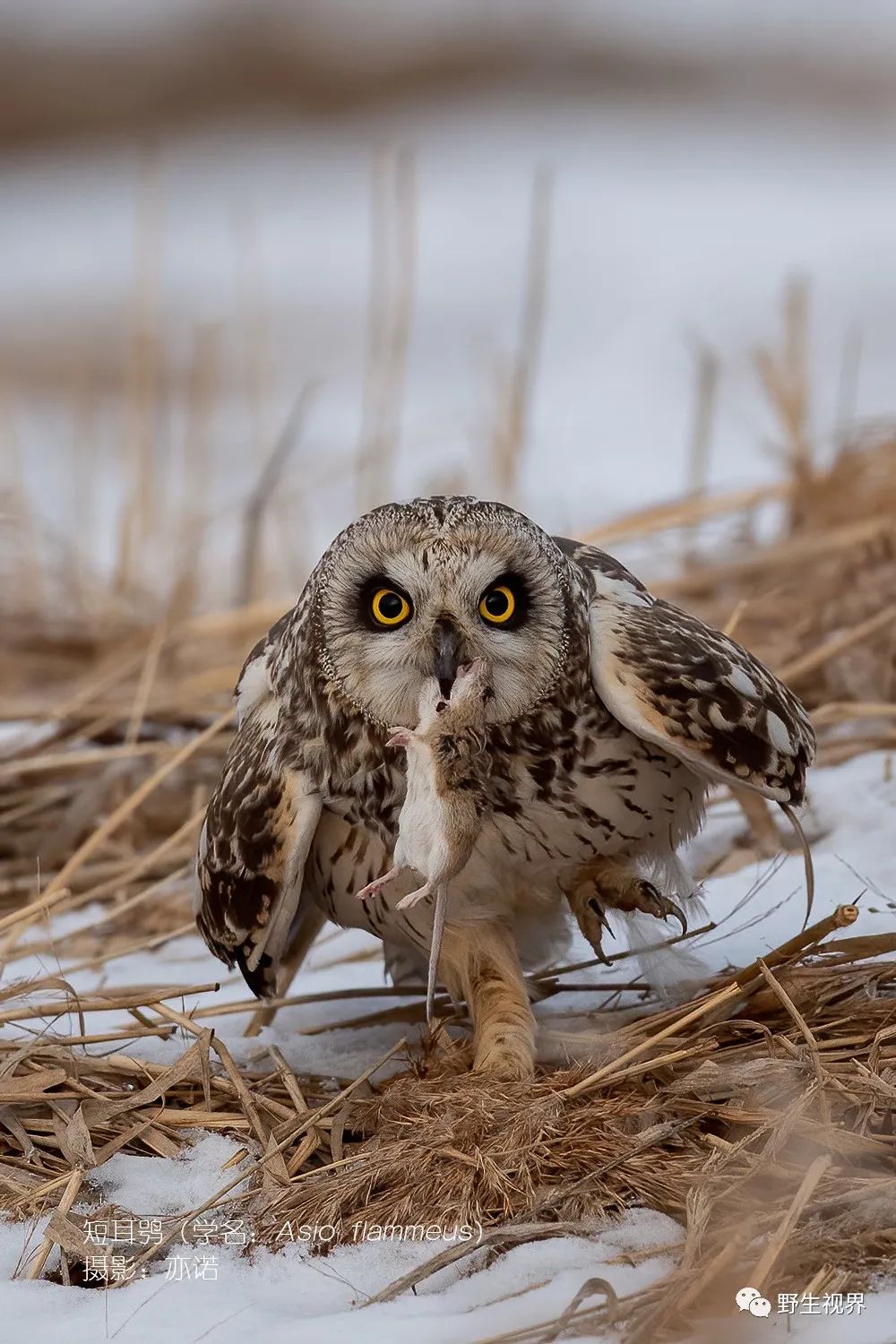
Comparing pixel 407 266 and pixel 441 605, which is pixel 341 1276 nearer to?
pixel 441 605

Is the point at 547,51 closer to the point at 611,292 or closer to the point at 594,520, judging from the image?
the point at 611,292

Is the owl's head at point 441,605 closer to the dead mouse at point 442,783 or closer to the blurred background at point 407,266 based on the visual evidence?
the dead mouse at point 442,783

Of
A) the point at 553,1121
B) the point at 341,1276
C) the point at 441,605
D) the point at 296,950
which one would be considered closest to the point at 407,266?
the point at 296,950

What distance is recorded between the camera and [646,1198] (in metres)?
2.36

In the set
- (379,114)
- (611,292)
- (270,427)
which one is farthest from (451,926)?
(379,114)

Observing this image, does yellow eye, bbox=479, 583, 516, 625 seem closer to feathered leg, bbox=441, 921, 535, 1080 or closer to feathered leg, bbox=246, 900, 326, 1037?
feathered leg, bbox=441, 921, 535, 1080

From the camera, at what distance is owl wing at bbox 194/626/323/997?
122 inches

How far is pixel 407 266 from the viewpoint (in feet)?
21.7

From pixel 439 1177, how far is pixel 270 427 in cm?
583

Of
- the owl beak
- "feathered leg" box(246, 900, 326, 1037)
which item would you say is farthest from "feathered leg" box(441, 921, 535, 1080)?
the owl beak

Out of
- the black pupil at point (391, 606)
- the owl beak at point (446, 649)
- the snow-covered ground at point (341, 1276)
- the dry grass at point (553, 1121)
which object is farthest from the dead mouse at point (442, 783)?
the snow-covered ground at point (341, 1276)

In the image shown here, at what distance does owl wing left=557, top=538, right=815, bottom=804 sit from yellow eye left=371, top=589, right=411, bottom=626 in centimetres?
42

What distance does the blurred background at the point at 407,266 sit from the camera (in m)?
6.96

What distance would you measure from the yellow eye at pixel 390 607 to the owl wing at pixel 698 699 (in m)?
0.42
